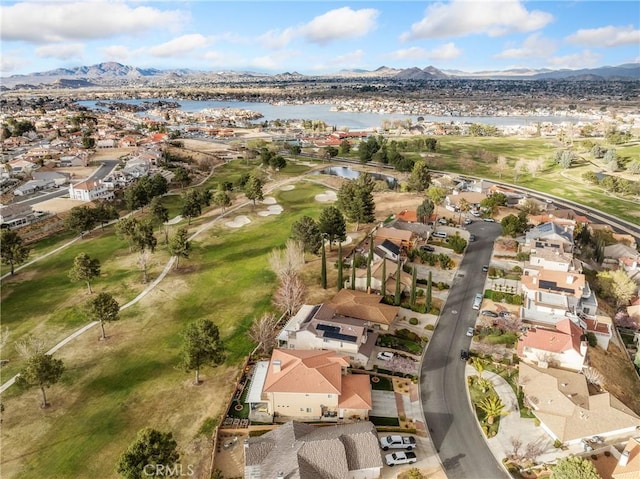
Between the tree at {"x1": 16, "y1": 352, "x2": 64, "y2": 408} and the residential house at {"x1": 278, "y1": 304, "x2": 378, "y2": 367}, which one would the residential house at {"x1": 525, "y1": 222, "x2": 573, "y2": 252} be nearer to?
the residential house at {"x1": 278, "y1": 304, "x2": 378, "y2": 367}

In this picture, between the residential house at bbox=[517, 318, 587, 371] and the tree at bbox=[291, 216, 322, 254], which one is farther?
the tree at bbox=[291, 216, 322, 254]

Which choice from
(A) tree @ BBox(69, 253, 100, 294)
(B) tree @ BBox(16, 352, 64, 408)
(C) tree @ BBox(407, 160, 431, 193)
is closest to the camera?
(B) tree @ BBox(16, 352, 64, 408)

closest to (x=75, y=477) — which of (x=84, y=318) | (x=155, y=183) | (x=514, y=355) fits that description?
(x=84, y=318)

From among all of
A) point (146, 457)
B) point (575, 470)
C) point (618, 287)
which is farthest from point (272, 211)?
point (575, 470)

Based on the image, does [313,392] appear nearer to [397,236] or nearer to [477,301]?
[477,301]

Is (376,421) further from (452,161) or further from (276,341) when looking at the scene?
(452,161)

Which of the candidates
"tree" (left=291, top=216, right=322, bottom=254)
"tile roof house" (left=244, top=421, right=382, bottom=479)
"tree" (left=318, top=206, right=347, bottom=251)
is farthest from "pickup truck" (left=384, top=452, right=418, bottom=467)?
"tree" (left=318, top=206, right=347, bottom=251)
